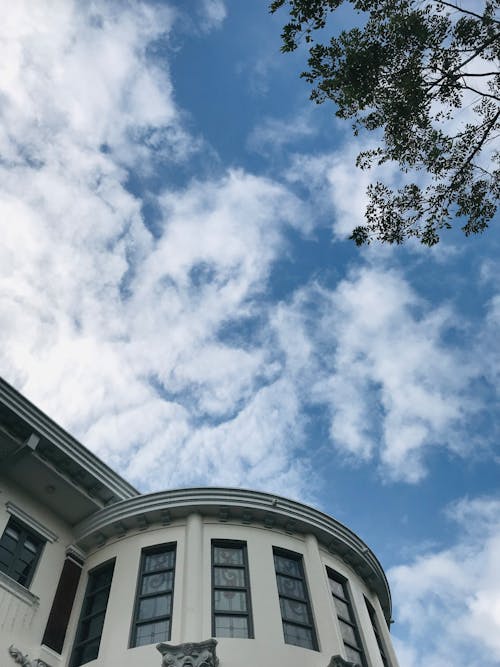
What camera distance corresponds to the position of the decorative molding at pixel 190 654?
1091cm

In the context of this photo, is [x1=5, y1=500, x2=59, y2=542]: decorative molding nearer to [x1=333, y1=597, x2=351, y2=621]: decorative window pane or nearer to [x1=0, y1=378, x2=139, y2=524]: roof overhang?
[x1=0, y1=378, x2=139, y2=524]: roof overhang

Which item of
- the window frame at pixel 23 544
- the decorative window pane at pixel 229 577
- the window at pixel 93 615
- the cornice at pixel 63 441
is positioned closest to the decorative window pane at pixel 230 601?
the decorative window pane at pixel 229 577

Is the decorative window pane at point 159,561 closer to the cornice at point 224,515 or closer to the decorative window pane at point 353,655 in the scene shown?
the cornice at point 224,515

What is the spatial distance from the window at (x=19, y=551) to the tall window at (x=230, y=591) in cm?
453

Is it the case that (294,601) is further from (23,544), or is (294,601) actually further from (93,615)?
(23,544)

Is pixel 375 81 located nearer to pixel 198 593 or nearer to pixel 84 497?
pixel 198 593

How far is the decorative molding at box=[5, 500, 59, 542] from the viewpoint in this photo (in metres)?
14.5

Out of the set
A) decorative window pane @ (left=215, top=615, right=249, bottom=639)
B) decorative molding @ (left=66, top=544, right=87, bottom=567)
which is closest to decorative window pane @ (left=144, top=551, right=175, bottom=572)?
decorative window pane @ (left=215, top=615, right=249, bottom=639)

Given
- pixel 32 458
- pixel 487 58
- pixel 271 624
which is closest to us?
pixel 487 58

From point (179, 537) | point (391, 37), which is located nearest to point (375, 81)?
point (391, 37)

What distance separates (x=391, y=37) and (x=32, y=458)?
1270 cm

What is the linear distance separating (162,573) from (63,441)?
4324 millimetres

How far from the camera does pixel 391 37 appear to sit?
11047 mm

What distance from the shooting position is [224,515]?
14.6 meters
